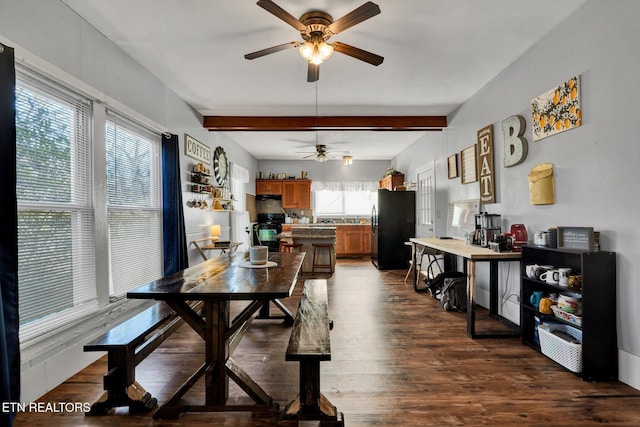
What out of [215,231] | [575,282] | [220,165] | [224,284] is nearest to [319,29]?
[224,284]

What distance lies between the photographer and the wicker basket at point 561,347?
6.84ft

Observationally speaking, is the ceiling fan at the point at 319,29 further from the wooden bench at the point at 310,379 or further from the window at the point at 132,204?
the wooden bench at the point at 310,379

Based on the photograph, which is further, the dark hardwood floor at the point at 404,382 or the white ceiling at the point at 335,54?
the white ceiling at the point at 335,54

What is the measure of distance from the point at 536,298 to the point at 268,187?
6581 mm

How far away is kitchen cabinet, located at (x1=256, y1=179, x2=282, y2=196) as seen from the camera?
8.10m

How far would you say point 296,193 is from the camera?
8.15 meters

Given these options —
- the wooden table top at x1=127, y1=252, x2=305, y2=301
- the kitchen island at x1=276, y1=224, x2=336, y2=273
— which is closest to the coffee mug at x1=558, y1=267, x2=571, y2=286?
the wooden table top at x1=127, y1=252, x2=305, y2=301

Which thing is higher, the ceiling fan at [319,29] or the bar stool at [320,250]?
the ceiling fan at [319,29]

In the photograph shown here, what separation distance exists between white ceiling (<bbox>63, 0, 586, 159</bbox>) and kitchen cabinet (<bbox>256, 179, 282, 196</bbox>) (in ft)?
11.8

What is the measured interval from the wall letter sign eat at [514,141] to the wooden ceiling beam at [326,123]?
5.05 ft

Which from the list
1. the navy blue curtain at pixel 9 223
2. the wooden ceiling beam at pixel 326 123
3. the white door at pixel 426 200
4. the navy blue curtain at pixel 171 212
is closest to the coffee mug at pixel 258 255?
the navy blue curtain at pixel 9 223

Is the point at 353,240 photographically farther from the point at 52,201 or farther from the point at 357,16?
the point at 52,201

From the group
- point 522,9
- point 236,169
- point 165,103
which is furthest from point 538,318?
point 236,169

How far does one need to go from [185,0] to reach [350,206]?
6.78m
